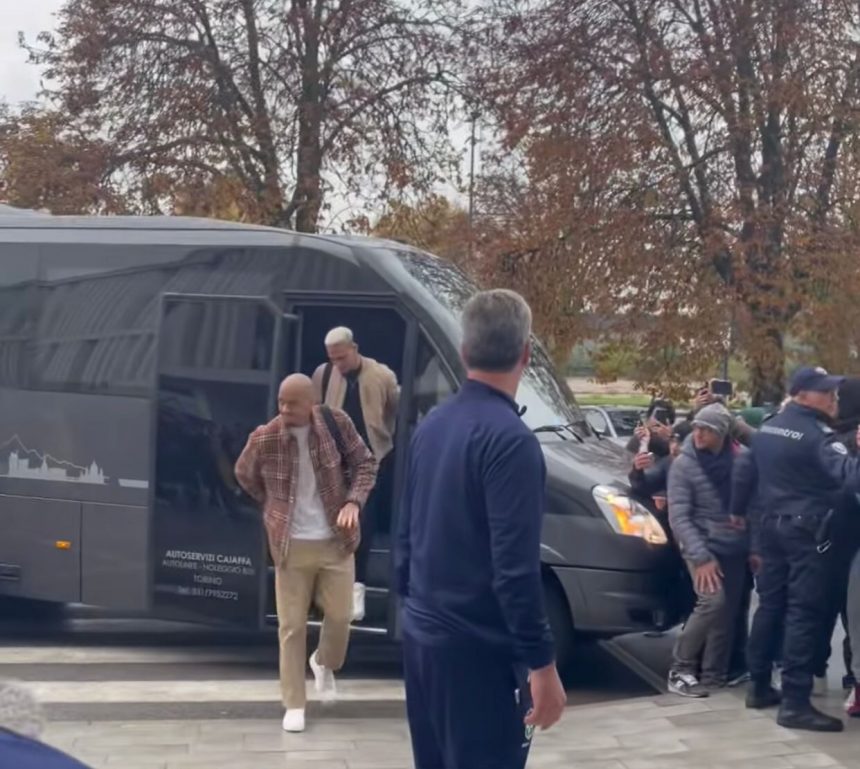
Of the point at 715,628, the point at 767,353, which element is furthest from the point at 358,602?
the point at 767,353

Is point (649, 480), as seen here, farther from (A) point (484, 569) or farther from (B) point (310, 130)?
(B) point (310, 130)

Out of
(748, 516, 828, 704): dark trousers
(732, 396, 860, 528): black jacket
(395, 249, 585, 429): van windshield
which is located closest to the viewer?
(732, 396, 860, 528): black jacket

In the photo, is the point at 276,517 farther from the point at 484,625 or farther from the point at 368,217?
the point at 368,217

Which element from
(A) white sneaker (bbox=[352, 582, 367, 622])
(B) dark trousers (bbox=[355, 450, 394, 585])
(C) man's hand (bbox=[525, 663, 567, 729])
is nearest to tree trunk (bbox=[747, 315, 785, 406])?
(B) dark trousers (bbox=[355, 450, 394, 585])

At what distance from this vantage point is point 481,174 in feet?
87.3

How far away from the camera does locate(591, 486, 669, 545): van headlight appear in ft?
28.3

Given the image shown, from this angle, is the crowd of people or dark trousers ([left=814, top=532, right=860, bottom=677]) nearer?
the crowd of people

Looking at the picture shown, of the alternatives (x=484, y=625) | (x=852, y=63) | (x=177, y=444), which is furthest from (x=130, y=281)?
(x=852, y=63)

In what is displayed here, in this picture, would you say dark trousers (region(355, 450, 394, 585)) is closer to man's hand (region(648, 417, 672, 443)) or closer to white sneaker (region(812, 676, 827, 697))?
man's hand (region(648, 417, 672, 443))

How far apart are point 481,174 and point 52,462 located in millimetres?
17635

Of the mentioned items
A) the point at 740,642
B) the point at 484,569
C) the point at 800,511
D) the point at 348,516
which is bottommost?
the point at 740,642

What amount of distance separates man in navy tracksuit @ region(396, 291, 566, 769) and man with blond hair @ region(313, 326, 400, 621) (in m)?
4.70

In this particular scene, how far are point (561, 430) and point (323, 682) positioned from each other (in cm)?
227

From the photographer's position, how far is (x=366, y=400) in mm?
9133
